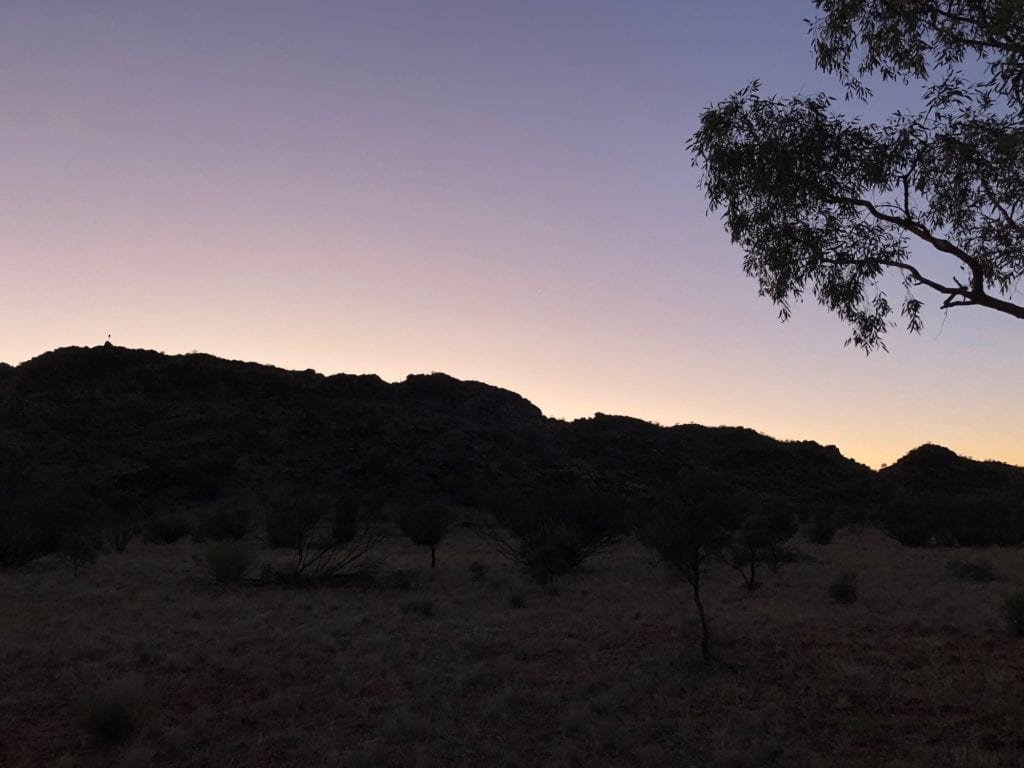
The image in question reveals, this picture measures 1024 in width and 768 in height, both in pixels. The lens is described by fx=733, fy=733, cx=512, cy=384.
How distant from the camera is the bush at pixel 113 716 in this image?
9312 mm

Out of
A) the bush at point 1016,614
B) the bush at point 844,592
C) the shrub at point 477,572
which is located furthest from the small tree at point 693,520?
the shrub at point 477,572

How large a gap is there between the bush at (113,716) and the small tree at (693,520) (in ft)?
30.0

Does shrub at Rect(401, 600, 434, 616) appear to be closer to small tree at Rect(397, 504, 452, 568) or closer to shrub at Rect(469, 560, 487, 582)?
shrub at Rect(469, 560, 487, 582)

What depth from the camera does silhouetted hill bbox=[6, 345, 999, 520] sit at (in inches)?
2087

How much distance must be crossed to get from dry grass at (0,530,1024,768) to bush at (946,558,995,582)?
9.67ft

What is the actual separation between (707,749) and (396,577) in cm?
1569

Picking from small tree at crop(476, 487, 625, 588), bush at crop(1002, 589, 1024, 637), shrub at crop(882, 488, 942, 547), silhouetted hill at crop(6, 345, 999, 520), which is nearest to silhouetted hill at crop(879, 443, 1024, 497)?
silhouetted hill at crop(6, 345, 999, 520)

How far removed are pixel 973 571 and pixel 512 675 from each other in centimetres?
1886

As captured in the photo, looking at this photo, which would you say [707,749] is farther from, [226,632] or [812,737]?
[226,632]

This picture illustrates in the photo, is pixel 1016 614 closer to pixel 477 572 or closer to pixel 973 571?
pixel 973 571

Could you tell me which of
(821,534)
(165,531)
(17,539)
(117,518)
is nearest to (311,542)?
(17,539)

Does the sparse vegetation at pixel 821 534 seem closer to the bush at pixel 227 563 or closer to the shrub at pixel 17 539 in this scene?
the bush at pixel 227 563

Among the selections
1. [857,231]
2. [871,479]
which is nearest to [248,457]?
[857,231]

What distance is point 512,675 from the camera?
12.4m
